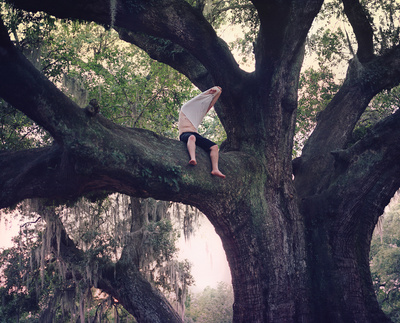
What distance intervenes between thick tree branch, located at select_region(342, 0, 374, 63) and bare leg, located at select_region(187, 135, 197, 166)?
3.80 meters

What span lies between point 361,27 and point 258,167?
132 inches

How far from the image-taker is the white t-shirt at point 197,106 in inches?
215

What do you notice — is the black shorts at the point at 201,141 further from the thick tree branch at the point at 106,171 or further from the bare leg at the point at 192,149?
the thick tree branch at the point at 106,171

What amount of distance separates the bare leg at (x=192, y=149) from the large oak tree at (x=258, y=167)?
0.11m

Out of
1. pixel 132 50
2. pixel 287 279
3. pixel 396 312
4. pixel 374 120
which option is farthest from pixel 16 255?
pixel 396 312

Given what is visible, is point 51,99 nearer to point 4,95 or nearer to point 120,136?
point 4,95

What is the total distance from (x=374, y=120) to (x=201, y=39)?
5.65 m

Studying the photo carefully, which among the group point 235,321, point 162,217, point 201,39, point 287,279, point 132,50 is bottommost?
point 235,321

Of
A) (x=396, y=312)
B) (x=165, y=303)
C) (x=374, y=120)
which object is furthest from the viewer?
(x=396, y=312)

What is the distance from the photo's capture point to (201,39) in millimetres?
5383

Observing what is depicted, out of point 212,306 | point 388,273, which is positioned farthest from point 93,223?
point 212,306

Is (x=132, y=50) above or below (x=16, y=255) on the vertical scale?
above

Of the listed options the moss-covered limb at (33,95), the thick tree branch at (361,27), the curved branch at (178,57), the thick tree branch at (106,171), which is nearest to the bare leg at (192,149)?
the thick tree branch at (106,171)

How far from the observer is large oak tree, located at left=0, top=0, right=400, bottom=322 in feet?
13.8
